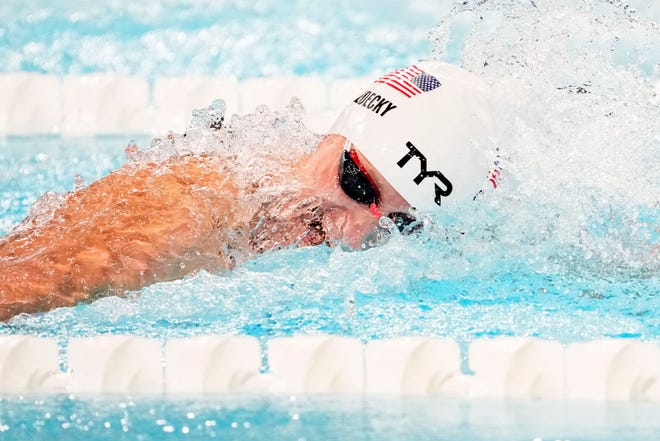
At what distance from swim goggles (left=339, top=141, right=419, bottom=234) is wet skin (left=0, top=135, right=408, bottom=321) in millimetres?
15

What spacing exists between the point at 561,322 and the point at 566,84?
72cm

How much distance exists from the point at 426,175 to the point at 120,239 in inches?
28.6

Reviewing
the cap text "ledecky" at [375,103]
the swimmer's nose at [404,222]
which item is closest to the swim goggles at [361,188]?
the swimmer's nose at [404,222]

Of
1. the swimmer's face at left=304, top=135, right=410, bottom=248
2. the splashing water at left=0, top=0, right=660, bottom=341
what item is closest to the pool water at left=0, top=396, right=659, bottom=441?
the splashing water at left=0, top=0, right=660, bottom=341

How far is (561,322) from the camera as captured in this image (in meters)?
2.15

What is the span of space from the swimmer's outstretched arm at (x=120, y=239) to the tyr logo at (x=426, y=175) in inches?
16.8

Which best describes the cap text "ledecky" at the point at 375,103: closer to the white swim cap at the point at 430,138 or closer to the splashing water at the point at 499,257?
the white swim cap at the point at 430,138

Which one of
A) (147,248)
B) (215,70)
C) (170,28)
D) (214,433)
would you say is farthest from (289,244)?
(170,28)

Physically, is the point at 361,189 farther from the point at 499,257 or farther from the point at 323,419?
the point at 323,419

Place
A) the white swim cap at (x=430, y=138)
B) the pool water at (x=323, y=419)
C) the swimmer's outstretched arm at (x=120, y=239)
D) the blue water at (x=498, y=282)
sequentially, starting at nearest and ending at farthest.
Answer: the pool water at (x=323, y=419) → the blue water at (x=498, y=282) → the swimmer's outstretched arm at (x=120, y=239) → the white swim cap at (x=430, y=138)

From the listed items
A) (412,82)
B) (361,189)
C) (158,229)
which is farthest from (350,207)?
(158,229)

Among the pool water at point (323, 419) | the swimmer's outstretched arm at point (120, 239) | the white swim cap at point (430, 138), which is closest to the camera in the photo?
the pool water at point (323, 419)

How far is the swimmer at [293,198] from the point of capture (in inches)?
85.2

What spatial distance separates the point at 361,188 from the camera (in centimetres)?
227
